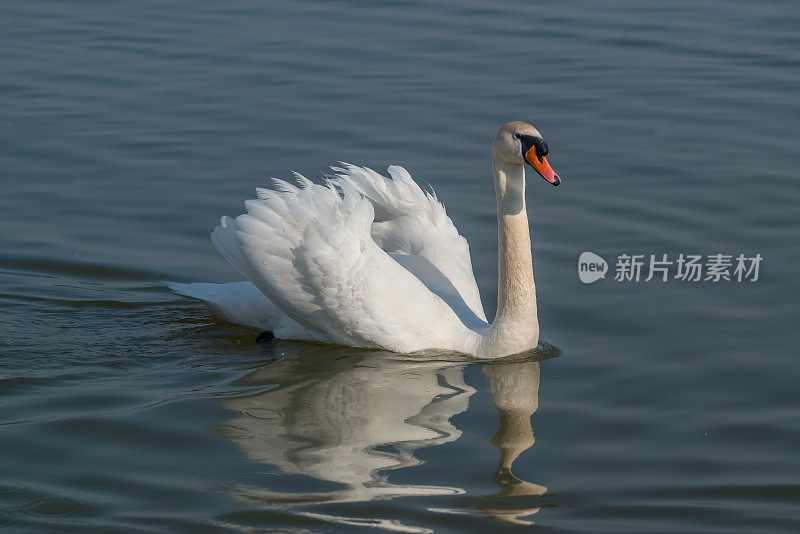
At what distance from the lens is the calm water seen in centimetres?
585

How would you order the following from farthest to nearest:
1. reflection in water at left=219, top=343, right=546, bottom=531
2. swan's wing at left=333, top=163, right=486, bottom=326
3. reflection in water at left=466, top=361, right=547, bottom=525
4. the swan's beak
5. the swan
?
swan's wing at left=333, top=163, right=486, bottom=326
the swan
the swan's beak
reflection in water at left=219, top=343, right=546, bottom=531
reflection in water at left=466, top=361, right=547, bottom=525

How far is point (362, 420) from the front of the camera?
21.7 feet

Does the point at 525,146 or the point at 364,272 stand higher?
the point at 525,146

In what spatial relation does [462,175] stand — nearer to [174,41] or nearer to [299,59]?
[299,59]

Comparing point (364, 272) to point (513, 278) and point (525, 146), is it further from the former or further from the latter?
point (525, 146)

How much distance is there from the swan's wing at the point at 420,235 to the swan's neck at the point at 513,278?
461 millimetres

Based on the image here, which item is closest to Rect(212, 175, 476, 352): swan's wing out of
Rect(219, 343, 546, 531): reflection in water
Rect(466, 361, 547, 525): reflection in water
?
Rect(219, 343, 546, 531): reflection in water

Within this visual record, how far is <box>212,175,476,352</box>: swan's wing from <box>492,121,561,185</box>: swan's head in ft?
Result: 3.15

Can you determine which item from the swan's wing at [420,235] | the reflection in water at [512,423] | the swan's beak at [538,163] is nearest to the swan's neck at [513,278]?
the reflection in water at [512,423]

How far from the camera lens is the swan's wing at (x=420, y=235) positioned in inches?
320

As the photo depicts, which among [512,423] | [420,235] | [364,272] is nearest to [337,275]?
[364,272]

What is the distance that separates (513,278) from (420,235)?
930mm

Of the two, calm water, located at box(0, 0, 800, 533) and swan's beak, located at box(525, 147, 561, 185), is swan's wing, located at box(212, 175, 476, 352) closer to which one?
calm water, located at box(0, 0, 800, 533)

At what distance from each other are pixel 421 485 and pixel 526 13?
11400 mm
